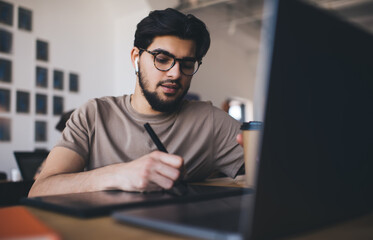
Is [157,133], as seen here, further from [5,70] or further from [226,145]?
[5,70]

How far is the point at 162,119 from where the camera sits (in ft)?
4.66

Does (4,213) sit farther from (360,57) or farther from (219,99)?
(219,99)

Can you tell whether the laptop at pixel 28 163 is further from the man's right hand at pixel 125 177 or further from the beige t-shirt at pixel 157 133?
the man's right hand at pixel 125 177

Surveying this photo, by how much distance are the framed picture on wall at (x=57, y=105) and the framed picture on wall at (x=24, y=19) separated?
2.80 ft

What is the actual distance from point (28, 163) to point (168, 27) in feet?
5.66

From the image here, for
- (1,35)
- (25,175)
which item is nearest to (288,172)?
(25,175)

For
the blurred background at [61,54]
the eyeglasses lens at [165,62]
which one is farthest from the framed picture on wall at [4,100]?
the eyeglasses lens at [165,62]

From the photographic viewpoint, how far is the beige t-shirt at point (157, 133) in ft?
4.26

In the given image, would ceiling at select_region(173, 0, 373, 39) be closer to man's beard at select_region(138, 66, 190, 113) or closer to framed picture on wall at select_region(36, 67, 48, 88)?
framed picture on wall at select_region(36, 67, 48, 88)

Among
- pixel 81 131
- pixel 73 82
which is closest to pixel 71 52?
pixel 73 82

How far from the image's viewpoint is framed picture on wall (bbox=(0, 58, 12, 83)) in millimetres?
3420

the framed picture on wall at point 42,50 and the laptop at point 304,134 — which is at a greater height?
the framed picture on wall at point 42,50

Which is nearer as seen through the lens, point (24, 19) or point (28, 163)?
point (28, 163)

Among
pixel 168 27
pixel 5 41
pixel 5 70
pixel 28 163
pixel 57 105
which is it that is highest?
pixel 5 41
